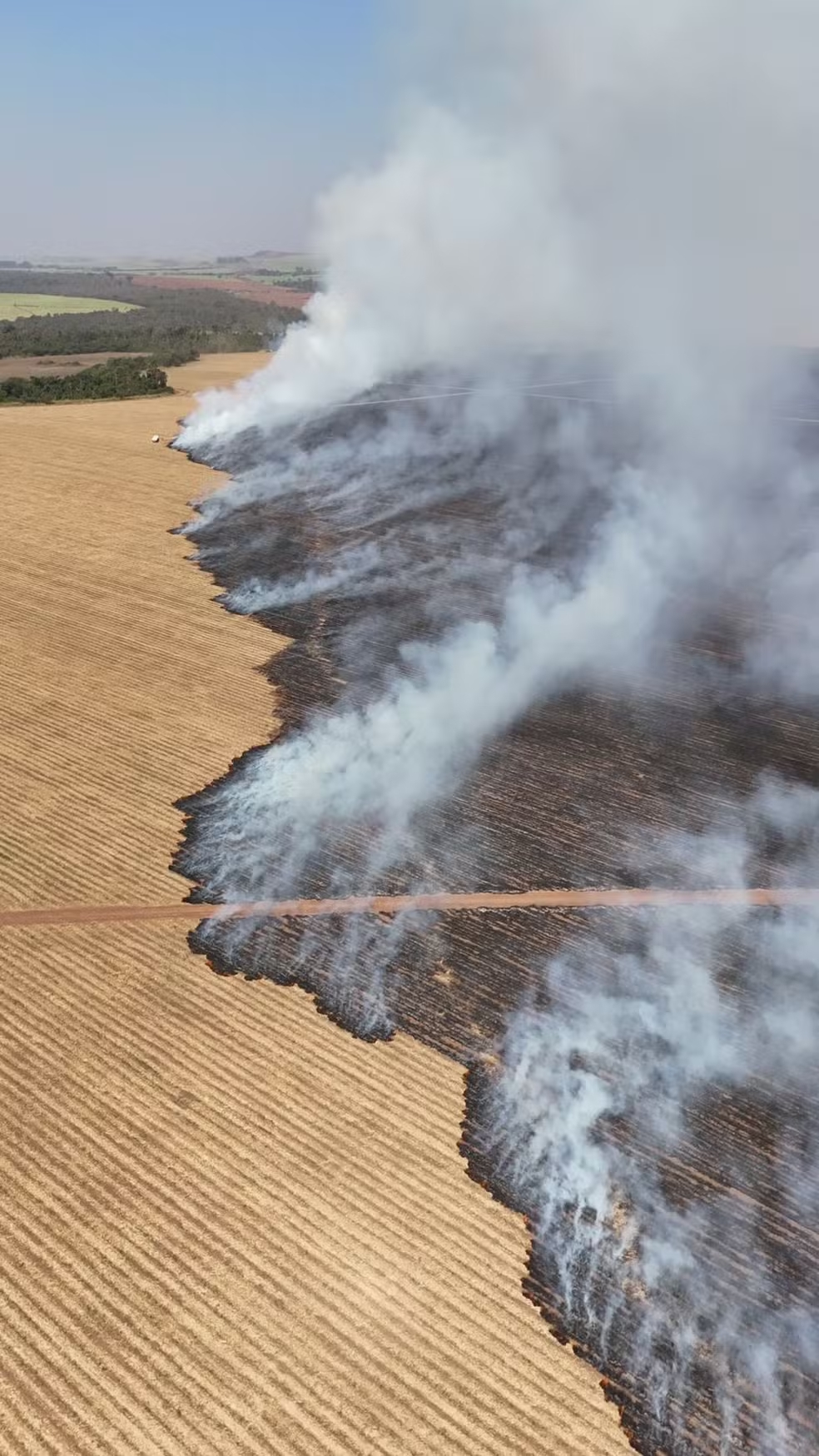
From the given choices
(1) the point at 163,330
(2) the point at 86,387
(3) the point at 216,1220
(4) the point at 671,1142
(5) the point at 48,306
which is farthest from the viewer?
(5) the point at 48,306

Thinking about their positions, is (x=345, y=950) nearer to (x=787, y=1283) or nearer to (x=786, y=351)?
(x=787, y=1283)

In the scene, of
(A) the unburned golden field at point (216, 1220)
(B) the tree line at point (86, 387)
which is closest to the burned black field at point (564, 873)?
(A) the unburned golden field at point (216, 1220)

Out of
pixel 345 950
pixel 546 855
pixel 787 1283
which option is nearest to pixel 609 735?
pixel 546 855

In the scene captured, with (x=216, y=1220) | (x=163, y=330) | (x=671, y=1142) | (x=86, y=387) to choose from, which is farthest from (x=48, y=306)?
(x=671, y=1142)

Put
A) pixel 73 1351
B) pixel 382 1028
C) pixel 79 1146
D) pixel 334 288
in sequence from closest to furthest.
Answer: pixel 73 1351 → pixel 79 1146 → pixel 382 1028 → pixel 334 288

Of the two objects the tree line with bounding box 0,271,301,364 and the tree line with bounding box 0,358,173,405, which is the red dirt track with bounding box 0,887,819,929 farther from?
the tree line with bounding box 0,271,301,364

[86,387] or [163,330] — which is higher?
[163,330]

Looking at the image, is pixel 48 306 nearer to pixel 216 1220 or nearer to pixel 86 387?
pixel 86 387

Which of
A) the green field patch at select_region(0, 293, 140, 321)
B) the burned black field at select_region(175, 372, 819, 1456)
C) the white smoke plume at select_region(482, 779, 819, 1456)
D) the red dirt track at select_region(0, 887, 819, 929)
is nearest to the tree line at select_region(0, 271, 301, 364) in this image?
the green field patch at select_region(0, 293, 140, 321)
